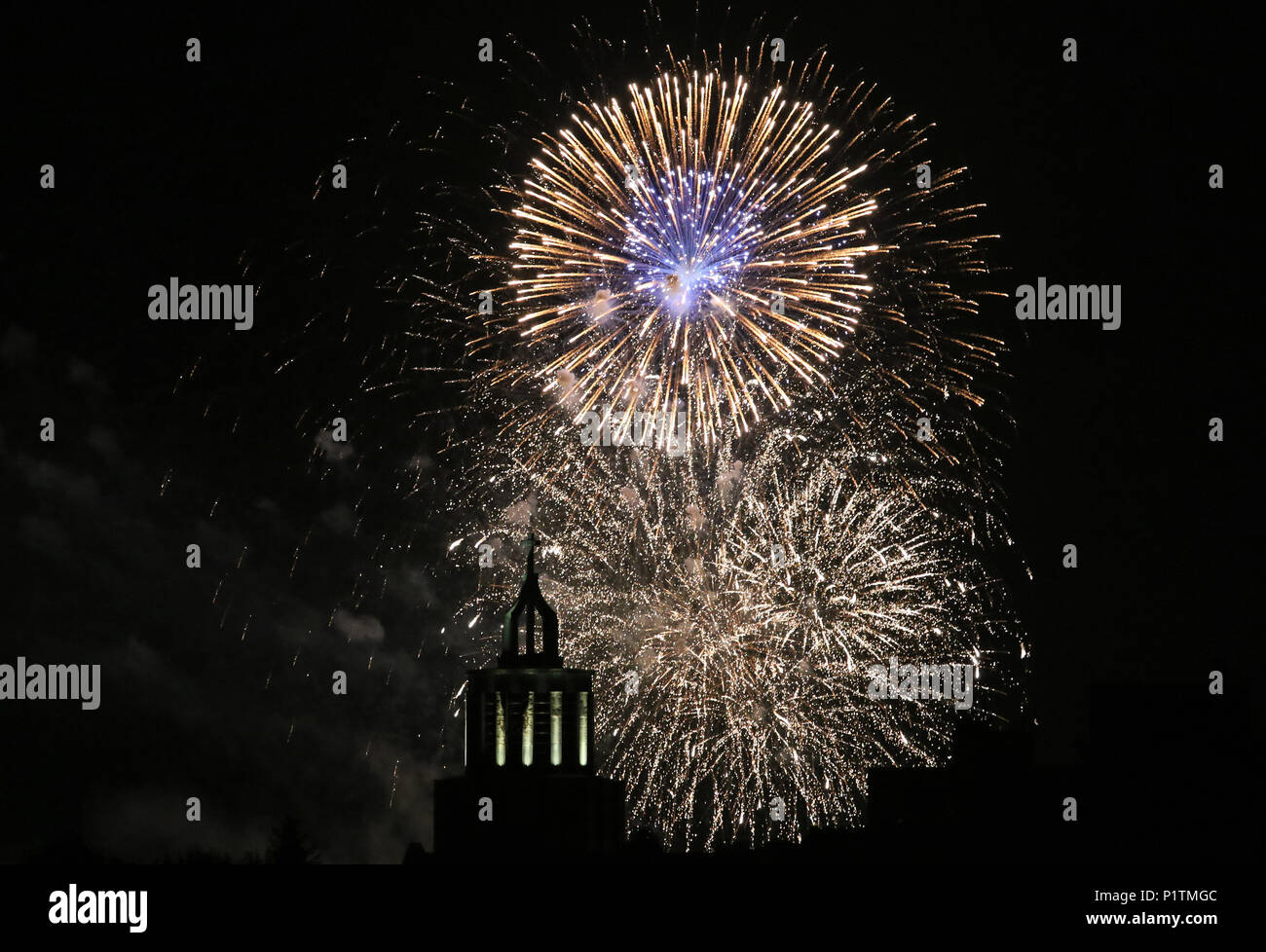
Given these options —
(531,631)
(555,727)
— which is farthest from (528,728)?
(531,631)

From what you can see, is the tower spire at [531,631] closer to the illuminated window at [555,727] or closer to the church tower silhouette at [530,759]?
the church tower silhouette at [530,759]

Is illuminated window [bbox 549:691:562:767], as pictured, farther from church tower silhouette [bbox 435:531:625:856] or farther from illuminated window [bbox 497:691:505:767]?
illuminated window [bbox 497:691:505:767]

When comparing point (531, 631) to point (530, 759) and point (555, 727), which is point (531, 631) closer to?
point (555, 727)

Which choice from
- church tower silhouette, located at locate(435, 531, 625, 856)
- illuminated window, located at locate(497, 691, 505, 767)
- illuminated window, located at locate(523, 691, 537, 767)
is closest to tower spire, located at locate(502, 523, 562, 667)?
church tower silhouette, located at locate(435, 531, 625, 856)
